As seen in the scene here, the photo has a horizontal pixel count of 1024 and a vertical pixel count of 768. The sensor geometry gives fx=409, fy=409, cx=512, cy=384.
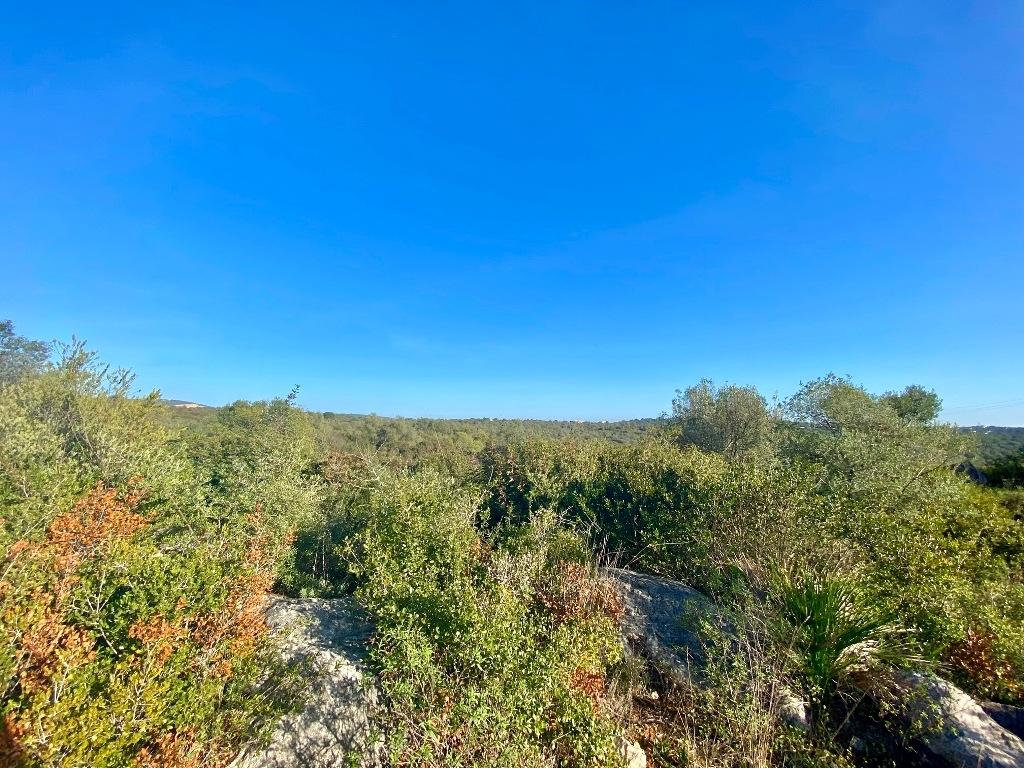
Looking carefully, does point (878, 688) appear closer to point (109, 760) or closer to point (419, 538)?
point (419, 538)

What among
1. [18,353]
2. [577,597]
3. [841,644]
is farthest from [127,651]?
[18,353]

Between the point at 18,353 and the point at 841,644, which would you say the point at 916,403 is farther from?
the point at 18,353

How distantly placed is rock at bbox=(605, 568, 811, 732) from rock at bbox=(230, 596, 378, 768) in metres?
3.64

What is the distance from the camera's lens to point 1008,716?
4539 mm

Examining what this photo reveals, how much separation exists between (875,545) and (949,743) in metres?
2.54

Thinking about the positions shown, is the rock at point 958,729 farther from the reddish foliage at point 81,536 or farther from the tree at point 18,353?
the tree at point 18,353

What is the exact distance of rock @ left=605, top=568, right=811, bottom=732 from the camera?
4.66m

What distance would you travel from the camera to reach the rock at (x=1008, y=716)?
14.6 ft

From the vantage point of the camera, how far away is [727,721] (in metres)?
4.33

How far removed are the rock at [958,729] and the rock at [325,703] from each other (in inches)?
219

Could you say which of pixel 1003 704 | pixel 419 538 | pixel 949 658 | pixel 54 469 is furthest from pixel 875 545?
pixel 54 469

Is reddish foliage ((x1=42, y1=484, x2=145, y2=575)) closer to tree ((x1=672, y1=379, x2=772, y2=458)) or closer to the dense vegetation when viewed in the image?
the dense vegetation

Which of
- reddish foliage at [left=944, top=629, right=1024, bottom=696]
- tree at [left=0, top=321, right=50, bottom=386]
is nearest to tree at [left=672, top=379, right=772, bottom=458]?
reddish foliage at [left=944, top=629, right=1024, bottom=696]

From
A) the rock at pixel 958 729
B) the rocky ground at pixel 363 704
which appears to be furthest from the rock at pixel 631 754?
the rock at pixel 958 729
